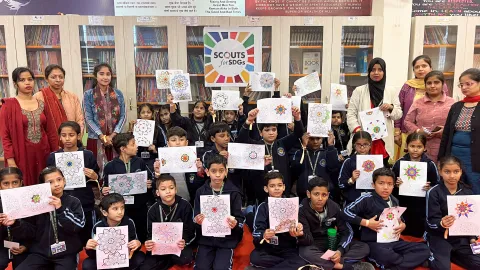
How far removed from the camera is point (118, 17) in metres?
4.62

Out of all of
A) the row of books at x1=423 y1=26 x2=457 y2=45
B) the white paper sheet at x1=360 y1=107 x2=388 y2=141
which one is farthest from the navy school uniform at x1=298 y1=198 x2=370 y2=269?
the row of books at x1=423 y1=26 x2=457 y2=45

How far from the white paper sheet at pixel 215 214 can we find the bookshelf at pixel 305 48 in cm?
253

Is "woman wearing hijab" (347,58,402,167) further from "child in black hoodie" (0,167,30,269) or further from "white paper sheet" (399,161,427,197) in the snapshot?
"child in black hoodie" (0,167,30,269)

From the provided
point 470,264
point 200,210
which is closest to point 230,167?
point 200,210

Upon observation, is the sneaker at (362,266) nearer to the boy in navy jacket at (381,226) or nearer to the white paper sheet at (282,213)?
the boy in navy jacket at (381,226)

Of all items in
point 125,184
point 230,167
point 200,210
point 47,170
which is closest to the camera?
point 47,170

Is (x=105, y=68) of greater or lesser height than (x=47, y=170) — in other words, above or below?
above

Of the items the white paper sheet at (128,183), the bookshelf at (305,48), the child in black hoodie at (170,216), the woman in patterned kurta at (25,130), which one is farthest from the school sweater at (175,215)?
the bookshelf at (305,48)

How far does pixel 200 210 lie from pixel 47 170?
1.18 metres

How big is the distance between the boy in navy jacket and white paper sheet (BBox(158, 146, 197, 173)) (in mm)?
1353

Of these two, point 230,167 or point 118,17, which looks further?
point 118,17

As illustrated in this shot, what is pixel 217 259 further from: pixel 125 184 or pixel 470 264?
pixel 470 264

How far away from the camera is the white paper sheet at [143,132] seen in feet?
12.0

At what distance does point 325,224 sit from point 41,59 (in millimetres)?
4131
